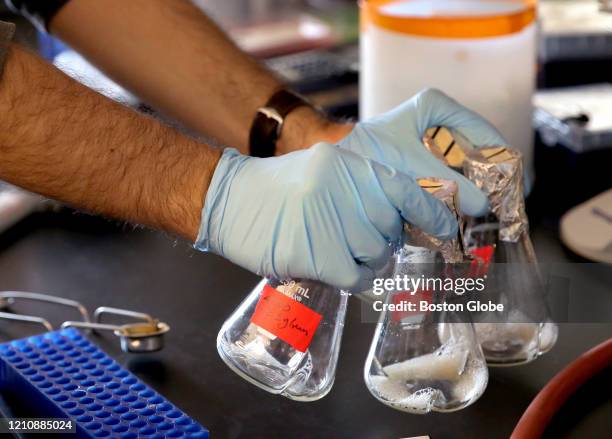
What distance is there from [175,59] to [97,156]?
49cm

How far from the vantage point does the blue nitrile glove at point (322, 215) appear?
3.34ft

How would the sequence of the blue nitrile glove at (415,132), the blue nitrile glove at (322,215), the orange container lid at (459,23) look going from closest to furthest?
the blue nitrile glove at (322,215), the blue nitrile glove at (415,132), the orange container lid at (459,23)

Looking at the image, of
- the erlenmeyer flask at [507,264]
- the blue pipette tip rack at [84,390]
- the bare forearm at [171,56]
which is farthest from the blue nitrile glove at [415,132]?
the blue pipette tip rack at [84,390]

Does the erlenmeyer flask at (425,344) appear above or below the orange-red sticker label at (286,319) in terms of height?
below

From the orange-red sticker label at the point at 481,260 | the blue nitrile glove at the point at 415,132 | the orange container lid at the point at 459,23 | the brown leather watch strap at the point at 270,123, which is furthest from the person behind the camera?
the orange container lid at the point at 459,23

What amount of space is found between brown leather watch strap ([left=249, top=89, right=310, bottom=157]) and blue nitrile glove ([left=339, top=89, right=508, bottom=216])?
0.18 metres

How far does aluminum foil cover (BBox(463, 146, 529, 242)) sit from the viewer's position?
1135mm

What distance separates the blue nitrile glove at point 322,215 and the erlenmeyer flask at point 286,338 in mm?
32

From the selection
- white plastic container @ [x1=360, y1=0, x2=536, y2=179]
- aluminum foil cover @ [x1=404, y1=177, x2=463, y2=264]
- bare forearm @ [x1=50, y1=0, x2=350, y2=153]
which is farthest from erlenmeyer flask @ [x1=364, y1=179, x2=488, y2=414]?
white plastic container @ [x1=360, y1=0, x2=536, y2=179]

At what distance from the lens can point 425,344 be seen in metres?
1.08

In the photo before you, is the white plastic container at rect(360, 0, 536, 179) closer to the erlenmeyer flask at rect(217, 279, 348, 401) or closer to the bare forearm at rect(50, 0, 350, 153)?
the bare forearm at rect(50, 0, 350, 153)

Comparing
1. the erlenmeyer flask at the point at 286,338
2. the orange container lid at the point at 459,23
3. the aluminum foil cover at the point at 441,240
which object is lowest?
the erlenmeyer flask at the point at 286,338

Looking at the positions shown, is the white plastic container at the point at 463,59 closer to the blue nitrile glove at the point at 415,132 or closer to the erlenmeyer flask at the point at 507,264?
the blue nitrile glove at the point at 415,132

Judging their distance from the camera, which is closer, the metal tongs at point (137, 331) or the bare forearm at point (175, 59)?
the metal tongs at point (137, 331)
